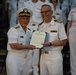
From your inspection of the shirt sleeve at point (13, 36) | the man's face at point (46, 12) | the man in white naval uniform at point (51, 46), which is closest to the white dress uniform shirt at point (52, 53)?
the man in white naval uniform at point (51, 46)

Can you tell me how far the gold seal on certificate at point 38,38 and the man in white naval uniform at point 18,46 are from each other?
9cm

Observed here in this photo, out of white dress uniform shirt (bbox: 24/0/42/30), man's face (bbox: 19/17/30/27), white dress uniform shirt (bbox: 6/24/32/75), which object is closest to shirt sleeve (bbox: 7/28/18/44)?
white dress uniform shirt (bbox: 6/24/32/75)

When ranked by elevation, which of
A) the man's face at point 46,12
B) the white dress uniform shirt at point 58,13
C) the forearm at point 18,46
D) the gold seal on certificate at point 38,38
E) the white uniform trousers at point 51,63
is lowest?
the white uniform trousers at point 51,63

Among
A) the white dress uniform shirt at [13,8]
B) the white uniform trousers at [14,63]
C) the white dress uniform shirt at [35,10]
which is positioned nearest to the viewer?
the white uniform trousers at [14,63]

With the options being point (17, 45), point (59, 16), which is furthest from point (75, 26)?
point (17, 45)

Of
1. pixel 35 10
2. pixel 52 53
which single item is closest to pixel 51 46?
pixel 52 53

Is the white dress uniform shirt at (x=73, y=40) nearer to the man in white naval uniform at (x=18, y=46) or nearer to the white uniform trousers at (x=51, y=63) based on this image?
the white uniform trousers at (x=51, y=63)

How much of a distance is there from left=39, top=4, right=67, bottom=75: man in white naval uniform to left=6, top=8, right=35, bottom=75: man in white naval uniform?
0.28 m

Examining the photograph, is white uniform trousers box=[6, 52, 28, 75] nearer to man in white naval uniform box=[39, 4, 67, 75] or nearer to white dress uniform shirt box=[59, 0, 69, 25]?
man in white naval uniform box=[39, 4, 67, 75]

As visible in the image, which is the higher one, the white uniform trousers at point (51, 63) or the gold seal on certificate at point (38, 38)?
the gold seal on certificate at point (38, 38)

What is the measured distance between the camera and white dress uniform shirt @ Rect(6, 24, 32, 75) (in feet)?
16.9

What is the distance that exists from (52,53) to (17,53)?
0.56 m

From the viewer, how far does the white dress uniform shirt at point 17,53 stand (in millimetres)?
5160

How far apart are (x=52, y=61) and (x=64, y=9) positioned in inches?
108
